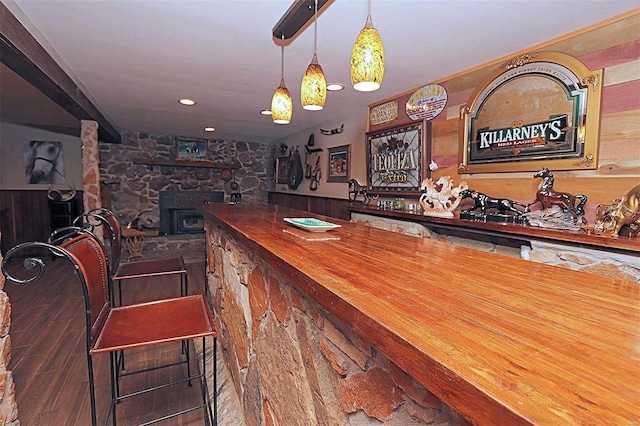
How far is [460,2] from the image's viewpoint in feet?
5.65

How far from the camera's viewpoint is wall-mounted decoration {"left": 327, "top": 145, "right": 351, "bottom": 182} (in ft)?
14.0

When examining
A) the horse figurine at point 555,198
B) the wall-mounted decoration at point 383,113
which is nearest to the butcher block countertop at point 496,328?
the horse figurine at point 555,198

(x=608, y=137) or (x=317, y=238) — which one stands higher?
(x=608, y=137)

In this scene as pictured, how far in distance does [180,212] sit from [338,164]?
3.65 m

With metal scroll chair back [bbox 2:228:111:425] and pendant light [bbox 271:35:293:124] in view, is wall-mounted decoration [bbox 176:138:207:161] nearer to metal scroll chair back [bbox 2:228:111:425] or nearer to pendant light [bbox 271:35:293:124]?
pendant light [bbox 271:35:293:124]

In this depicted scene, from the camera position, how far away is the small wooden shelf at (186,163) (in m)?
6.08

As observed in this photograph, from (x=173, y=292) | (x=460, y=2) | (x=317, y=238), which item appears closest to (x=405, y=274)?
(x=317, y=238)

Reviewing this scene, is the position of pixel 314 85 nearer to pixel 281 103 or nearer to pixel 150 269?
pixel 281 103

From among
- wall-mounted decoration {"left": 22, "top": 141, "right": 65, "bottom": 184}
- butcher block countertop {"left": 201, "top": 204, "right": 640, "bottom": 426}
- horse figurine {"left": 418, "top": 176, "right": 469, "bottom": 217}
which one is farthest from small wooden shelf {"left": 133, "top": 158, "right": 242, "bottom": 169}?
butcher block countertop {"left": 201, "top": 204, "right": 640, "bottom": 426}

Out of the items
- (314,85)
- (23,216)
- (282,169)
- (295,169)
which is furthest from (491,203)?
(23,216)

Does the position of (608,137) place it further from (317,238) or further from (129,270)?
(129,270)

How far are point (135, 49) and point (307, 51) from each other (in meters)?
1.17

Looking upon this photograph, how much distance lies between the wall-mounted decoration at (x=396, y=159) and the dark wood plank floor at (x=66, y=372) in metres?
2.40

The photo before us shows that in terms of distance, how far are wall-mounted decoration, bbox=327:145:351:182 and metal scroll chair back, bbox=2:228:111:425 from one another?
10.5 ft
